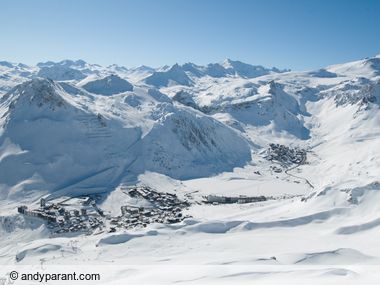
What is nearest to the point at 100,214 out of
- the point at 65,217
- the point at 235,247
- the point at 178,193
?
the point at 65,217

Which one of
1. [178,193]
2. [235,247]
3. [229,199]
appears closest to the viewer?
[235,247]

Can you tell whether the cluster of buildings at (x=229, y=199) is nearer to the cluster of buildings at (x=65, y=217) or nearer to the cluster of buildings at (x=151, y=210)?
the cluster of buildings at (x=151, y=210)

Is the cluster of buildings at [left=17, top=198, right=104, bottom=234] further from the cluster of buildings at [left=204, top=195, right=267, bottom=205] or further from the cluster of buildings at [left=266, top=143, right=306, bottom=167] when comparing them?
the cluster of buildings at [left=266, top=143, right=306, bottom=167]

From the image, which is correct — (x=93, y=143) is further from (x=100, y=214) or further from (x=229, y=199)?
(x=229, y=199)

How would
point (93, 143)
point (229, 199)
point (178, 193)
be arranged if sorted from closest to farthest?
point (229, 199), point (178, 193), point (93, 143)

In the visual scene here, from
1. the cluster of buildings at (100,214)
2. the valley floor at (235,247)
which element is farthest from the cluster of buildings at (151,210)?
the valley floor at (235,247)

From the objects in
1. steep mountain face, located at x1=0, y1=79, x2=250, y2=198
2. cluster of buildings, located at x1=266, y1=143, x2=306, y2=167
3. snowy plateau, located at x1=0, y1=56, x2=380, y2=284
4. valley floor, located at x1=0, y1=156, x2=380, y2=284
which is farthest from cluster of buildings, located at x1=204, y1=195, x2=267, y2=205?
cluster of buildings, located at x1=266, y1=143, x2=306, y2=167
